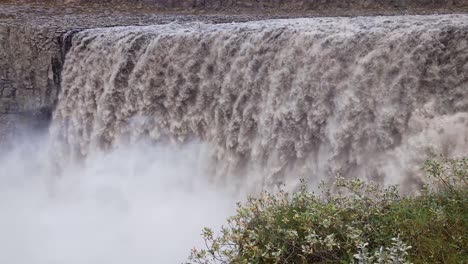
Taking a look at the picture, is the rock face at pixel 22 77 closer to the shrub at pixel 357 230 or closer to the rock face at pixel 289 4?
the rock face at pixel 289 4

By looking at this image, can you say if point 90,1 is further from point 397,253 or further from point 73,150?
point 397,253

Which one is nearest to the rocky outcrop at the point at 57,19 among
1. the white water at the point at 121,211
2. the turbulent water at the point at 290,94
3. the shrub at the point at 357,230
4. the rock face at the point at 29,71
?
the rock face at the point at 29,71

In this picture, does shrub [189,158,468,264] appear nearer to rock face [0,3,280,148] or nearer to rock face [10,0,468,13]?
rock face [0,3,280,148]

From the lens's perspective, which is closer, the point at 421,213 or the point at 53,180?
the point at 421,213

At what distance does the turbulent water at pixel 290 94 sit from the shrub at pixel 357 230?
1.28m

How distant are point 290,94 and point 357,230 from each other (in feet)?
10.3

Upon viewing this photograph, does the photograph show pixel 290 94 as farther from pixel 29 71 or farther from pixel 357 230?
pixel 29 71

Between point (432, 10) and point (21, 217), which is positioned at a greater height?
point (432, 10)

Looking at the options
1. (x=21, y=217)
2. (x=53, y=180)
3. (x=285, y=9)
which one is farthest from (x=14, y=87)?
(x=285, y=9)

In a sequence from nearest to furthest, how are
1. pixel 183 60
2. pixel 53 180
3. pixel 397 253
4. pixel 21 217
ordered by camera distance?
pixel 397 253 → pixel 183 60 → pixel 21 217 → pixel 53 180

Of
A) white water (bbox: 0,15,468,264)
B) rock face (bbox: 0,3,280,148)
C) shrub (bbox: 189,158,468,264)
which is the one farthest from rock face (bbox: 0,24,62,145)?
shrub (bbox: 189,158,468,264)

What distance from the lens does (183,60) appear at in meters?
7.50

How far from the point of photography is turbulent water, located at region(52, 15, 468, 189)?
15.5 ft

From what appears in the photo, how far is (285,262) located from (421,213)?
89cm
